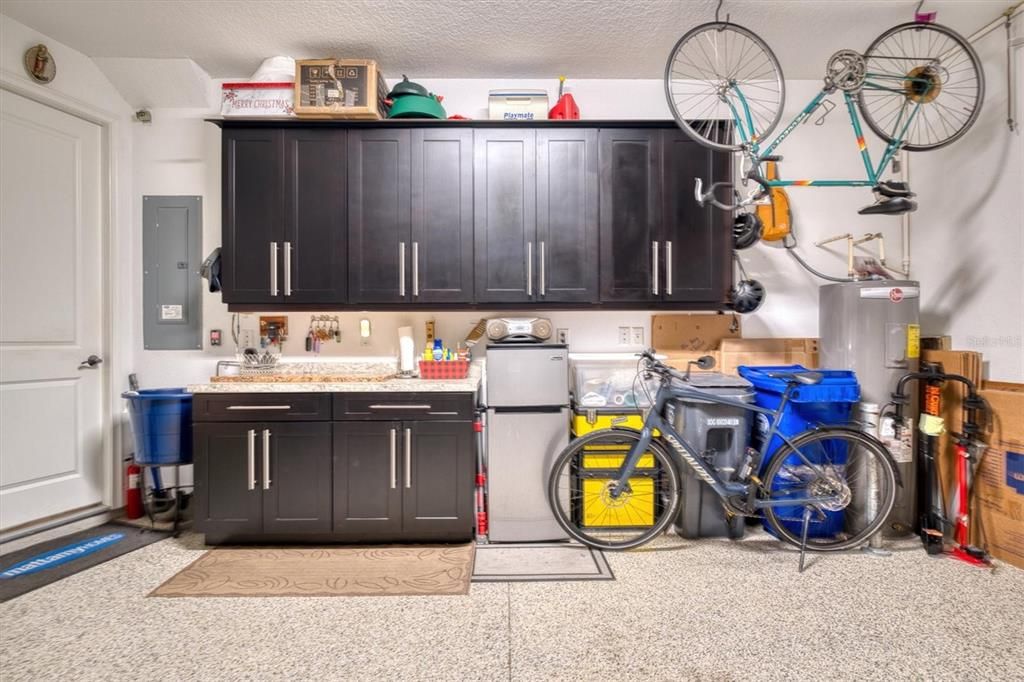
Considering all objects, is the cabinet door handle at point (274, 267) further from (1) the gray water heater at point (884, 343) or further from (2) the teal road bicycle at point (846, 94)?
(1) the gray water heater at point (884, 343)

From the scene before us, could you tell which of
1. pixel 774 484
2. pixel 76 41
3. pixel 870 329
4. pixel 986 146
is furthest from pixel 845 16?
pixel 76 41

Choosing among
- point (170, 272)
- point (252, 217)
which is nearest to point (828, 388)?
point (252, 217)

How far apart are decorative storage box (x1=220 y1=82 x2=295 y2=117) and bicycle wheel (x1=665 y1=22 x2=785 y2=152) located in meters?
2.25

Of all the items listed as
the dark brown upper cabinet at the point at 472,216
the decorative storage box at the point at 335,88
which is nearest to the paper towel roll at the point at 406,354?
the dark brown upper cabinet at the point at 472,216

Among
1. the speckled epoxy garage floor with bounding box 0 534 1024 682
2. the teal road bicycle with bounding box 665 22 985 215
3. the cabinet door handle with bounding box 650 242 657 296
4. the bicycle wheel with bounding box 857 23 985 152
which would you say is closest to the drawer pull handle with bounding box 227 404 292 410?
the speckled epoxy garage floor with bounding box 0 534 1024 682

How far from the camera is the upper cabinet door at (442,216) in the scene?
255cm

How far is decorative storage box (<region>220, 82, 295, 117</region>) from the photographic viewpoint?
252cm

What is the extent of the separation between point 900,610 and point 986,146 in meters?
2.56

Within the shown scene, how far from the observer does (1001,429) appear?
2221 millimetres

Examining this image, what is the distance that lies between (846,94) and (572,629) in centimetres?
292

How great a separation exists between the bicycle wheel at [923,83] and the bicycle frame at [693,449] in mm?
1610

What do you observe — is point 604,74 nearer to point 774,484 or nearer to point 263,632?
point 774,484

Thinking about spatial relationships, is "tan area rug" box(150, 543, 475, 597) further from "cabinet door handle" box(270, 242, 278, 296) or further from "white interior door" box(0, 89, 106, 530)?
"cabinet door handle" box(270, 242, 278, 296)

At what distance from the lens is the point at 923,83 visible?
2295 mm
